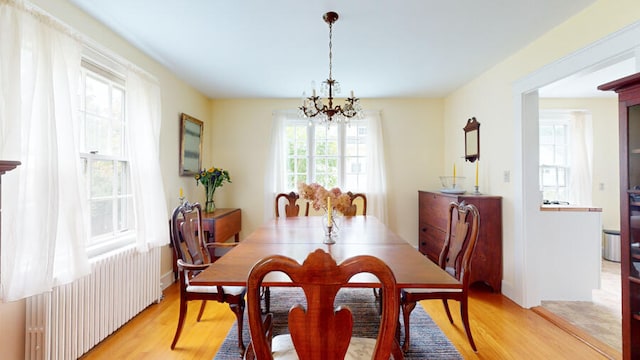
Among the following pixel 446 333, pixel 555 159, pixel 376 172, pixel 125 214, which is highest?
pixel 555 159

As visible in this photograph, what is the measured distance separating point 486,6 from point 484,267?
2455mm

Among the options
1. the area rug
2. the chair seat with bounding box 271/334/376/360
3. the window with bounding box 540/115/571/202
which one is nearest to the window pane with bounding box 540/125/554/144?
the window with bounding box 540/115/571/202

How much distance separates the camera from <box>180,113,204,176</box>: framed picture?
3.58m

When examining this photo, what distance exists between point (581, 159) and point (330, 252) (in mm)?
4678

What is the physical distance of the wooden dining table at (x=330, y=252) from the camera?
1.35m

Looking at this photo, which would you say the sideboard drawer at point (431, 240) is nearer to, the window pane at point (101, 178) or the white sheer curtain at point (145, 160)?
the white sheer curtain at point (145, 160)

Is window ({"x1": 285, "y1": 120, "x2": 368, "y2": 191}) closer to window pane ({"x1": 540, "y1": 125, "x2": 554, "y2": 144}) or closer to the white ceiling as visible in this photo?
the white ceiling

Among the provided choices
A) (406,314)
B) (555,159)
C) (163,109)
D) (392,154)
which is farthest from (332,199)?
(555,159)

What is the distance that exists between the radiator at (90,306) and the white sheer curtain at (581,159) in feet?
18.5

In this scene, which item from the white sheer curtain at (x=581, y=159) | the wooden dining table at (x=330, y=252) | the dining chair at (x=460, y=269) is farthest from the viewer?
the white sheer curtain at (x=581, y=159)

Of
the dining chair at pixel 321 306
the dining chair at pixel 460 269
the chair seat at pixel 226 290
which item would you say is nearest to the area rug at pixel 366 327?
the dining chair at pixel 460 269

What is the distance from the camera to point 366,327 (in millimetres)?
2383

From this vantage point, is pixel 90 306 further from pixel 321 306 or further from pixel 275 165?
pixel 275 165

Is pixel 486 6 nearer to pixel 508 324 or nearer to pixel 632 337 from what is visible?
pixel 632 337
